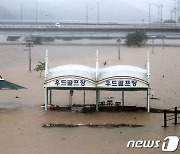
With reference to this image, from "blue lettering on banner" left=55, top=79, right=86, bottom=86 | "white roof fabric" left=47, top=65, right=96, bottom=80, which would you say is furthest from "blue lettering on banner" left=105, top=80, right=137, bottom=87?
"blue lettering on banner" left=55, top=79, right=86, bottom=86

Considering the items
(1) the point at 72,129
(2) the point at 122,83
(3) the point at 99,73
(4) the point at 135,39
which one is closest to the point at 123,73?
(2) the point at 122,83

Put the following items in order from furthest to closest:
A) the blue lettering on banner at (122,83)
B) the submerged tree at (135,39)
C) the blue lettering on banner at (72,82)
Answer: the submerged tree at (135,39) → the blue lettering on banner at (72,82) → the blue lettering on banner at (122,83)

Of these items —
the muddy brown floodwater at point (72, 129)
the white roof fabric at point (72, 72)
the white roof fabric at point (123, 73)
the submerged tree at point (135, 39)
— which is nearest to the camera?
the muddy brown floodwater at point (72, 129)

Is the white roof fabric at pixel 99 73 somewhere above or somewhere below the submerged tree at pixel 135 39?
below

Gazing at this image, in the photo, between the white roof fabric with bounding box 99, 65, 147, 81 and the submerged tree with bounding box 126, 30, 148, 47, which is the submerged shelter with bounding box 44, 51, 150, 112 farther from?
the submerged tree with bounding box 126, 30, 148, 47

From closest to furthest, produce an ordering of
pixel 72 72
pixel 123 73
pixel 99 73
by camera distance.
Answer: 1. pixel 123 73
2. pixel 72 72
3. pixel 99 73

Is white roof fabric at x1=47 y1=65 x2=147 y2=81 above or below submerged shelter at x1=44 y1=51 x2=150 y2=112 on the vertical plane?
above

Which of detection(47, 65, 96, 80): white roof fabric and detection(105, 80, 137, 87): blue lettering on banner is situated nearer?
detection(105, 80, 137, 87): blue lettering on banner

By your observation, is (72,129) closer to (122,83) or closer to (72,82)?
(72,82)

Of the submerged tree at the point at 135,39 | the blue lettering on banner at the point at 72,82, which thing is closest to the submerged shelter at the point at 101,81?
the blue lettering on banner at the point at 72,82

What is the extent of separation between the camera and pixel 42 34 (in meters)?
103

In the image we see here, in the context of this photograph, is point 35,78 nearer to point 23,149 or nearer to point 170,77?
point 170,77

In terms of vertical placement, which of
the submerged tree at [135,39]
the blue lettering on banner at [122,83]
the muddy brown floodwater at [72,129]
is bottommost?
the muddy brown floodwater at [72,129]

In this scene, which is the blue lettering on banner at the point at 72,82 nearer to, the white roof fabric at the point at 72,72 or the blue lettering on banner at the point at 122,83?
the white roof fabric at the point at 72,72
